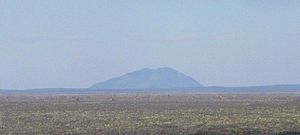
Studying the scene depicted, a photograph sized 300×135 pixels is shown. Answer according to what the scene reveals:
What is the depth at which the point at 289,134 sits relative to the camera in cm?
3061

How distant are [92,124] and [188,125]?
24.5 feet

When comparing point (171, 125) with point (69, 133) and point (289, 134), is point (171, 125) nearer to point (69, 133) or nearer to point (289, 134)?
point (69, 133)

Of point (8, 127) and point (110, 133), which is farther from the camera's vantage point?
point (8, 127)

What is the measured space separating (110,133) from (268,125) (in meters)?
11.5

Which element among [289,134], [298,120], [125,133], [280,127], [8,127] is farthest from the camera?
[298,120]

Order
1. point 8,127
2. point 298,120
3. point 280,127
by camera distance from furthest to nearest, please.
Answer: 1. point 298,120
2. point 8,127
3. point 280,127

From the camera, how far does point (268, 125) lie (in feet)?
135

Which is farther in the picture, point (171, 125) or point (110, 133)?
point (171, 125)

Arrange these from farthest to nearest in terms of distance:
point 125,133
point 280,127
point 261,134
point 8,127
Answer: point 8,127 < point 280,127 < point 125,133 < point 261,134

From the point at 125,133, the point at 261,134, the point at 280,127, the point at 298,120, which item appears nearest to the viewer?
the point at 261,134

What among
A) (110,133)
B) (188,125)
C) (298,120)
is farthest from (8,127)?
(298,120)

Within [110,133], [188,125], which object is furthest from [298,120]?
[110,133]

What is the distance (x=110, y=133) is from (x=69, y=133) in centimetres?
260

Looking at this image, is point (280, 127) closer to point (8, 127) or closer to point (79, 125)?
point (79, 125)
